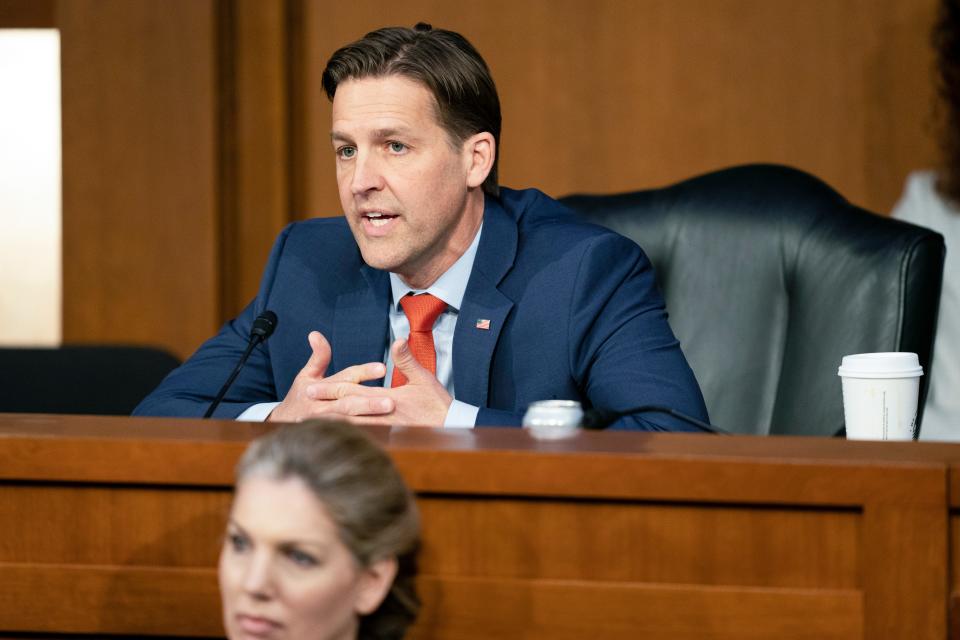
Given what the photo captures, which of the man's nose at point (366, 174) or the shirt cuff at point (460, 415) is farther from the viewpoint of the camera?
the man's nose at point (366, 174)

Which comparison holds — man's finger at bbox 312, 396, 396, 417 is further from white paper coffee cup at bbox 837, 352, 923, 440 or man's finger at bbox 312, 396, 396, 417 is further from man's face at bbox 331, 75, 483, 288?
white paper coffee cup at bbox 837, 352, 923, 440

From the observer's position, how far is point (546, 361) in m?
2.03

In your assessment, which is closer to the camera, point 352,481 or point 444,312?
point 352,481

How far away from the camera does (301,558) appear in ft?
3.46

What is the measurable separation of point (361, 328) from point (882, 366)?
2.83 feet

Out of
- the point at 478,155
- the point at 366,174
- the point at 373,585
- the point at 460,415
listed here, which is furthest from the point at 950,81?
the point at 373,585

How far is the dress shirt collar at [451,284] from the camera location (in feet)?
7.02

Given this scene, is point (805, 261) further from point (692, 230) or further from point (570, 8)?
point (570, 8)

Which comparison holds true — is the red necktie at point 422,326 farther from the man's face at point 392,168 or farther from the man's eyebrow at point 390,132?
the man's eyebrow at point 390,132

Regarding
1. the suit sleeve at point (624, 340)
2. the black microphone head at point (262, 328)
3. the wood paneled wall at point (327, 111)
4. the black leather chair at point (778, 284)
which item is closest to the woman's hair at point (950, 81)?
the wood paneled wall at point (327, 111)

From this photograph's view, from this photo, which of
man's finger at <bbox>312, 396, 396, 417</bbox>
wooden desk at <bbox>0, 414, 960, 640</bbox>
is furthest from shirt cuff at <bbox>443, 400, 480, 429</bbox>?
wooden desk at <bbox>0, 414, 960, 640</bbox>

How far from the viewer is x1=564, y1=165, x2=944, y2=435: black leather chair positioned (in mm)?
2117

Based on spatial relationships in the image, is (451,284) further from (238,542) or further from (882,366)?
(238,542)

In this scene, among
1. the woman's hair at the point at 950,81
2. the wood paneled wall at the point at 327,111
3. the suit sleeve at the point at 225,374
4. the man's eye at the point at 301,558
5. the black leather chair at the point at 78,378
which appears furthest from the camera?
the wood paneled wall at the point at 327,111
